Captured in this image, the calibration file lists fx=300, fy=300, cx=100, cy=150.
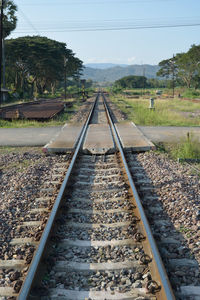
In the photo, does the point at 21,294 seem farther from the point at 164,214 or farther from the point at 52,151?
the point at 52,151

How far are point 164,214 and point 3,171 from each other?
13.4 feet

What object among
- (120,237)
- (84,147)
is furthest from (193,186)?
(84,147)

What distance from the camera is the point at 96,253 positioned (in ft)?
11.1

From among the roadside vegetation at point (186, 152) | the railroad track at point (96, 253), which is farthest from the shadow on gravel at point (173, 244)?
the roadside vegetation at point (186, 152)

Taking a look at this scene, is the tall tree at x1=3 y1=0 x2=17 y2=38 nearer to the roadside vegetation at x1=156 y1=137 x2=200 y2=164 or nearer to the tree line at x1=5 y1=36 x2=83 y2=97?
the tree line at x1=5 y1=36 x2=83 y2=97

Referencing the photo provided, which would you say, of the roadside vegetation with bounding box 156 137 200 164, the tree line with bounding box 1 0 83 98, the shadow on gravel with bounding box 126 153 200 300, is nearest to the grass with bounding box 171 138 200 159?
the roadside vegetation with bounding box 156 137 200 164

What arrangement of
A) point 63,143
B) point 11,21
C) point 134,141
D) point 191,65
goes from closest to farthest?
point 63,143, point 134,141, point 11,21, point 191,65

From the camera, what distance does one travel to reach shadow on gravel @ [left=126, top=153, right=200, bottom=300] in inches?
111

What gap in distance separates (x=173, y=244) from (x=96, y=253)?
3.08 ft

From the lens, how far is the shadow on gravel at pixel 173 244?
2812 millimetres

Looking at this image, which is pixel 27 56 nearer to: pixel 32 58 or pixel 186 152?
pixel 32 58

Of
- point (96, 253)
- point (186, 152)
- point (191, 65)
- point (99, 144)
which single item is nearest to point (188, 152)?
point (186, 152)

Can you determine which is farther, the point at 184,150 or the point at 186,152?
the point at 184,150

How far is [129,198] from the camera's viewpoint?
4844 mm
